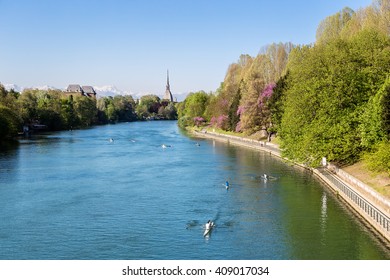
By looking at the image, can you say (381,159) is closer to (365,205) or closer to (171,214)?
(365,205)

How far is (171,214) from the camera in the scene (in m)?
37.9

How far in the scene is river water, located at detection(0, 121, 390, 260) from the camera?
97.9ft

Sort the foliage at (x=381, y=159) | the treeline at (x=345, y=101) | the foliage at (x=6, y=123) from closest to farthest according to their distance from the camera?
the foliage at (x=381, y=159)
the treeline at (x=345, y=101)
the foliage at (x=6, y=123)

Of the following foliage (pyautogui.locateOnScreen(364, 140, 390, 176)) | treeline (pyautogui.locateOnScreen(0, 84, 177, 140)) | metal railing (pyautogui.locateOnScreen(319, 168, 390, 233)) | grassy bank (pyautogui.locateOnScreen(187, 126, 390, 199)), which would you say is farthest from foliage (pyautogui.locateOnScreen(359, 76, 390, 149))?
treeline (pyautogui.locateOnScreen(0, 84, 177, 140))

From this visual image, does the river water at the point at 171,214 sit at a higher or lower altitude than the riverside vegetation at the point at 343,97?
lower

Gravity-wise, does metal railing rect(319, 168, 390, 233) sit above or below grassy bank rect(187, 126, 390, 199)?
below

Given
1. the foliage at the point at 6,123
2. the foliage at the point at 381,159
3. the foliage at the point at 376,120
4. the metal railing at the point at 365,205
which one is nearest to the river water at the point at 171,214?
the metal railing at the point at 365,205

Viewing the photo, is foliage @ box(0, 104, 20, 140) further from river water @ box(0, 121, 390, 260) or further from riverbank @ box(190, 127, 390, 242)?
riverbank @ box(190, 127, 390, 242)

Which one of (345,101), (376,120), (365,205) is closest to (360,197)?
(365,205)

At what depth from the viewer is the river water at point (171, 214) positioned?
97.9ft

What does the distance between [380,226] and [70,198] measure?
2535 cm

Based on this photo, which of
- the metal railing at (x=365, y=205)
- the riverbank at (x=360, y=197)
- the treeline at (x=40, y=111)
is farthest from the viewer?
the treeline at (x=40, y=111)

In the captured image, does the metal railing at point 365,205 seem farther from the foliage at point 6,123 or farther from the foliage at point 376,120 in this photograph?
the foliage at point 6,123
